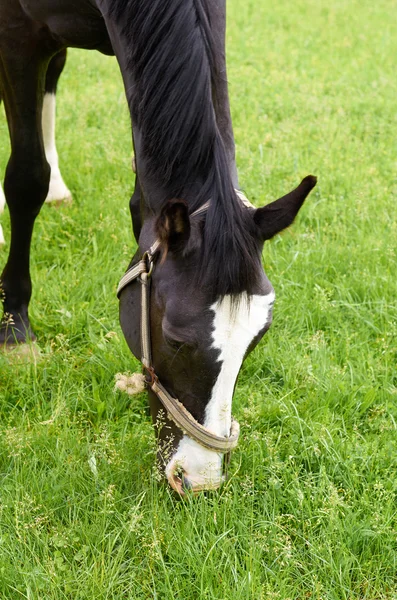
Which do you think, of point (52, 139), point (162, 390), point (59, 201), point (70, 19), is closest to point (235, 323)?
point (162, 390)

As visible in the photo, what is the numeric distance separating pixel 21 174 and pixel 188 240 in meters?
1.50

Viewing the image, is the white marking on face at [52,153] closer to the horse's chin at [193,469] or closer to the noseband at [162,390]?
the noseband at [162,390]

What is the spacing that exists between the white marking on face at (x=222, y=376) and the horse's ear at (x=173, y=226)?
0.22 m

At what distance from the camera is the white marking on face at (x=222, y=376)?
2.16m

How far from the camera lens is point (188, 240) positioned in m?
2.19

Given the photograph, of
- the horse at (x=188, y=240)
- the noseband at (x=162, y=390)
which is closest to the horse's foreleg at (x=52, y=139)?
the horse at (x=188, y=240)

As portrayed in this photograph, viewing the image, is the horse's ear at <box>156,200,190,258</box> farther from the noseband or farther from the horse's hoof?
the horse's hoof

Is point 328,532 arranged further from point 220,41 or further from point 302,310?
point 220,41

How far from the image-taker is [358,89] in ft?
22.6

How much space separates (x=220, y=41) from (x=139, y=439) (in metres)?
1.55

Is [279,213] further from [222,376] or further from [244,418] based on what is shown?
[244,418]

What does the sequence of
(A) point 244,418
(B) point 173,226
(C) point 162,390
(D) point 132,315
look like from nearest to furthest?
1. (B) point 173,226
2. (C) point 162,390
3. (D) point 132,315
4. (A) point 244,418

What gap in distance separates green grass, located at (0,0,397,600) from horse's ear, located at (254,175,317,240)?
89 cm

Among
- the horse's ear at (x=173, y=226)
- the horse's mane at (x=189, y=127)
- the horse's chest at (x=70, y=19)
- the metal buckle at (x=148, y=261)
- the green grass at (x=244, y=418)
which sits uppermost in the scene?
the horse's chest at (x=70, y=19)
